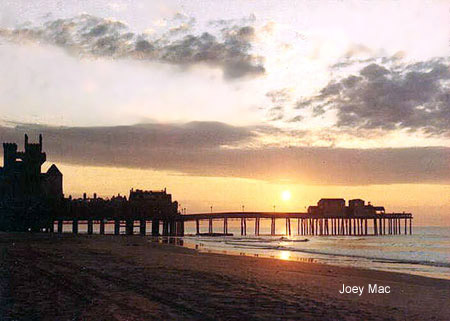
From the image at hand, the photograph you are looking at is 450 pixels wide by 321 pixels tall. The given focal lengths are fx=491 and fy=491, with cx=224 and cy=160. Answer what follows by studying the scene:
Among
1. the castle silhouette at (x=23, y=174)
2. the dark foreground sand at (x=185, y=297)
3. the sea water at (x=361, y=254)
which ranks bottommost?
the sea water at (x=361, y=254)

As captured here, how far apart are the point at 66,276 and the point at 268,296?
7378 millimetres

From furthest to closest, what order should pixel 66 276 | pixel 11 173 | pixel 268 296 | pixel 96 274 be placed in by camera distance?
1. pixel 11 173
2. pixel 96 274
3. pixel 66 276
4. pixel 268 296

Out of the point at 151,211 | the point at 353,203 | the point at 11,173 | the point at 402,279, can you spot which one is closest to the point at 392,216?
the point at 353,203

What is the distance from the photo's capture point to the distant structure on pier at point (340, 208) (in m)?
184

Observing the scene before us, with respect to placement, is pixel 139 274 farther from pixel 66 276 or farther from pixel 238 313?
pixel 238 313

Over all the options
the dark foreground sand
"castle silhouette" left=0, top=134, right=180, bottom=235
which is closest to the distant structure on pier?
"castle silhouette" left=0, top=134, right=180, bottom=235

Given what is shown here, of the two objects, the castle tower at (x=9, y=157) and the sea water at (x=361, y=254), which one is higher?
the castle tower at (x=9, y=157)

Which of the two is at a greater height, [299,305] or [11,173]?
[11,173]

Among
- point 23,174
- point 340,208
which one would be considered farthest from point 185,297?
point 340,208

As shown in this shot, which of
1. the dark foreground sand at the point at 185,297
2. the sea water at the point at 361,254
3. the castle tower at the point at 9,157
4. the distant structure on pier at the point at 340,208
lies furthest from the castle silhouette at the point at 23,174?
the distant structure on pier at the point at 340,208

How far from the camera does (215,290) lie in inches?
624

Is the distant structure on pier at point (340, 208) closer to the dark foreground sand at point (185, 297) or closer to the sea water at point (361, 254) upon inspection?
the sea water at point (361, 254)

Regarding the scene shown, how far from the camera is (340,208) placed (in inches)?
7298

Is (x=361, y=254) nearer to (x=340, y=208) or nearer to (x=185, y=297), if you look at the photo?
(x=185, y=297)
